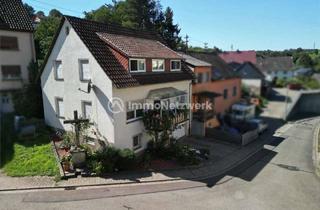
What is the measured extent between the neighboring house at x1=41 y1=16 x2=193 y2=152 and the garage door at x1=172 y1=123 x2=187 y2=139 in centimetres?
165

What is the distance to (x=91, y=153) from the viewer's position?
15.1 meters

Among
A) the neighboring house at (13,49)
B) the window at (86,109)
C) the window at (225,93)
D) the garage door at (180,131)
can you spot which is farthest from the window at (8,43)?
the window at (225,93)

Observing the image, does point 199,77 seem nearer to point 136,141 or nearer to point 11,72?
point 136,141

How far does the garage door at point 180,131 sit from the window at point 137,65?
6348 mm

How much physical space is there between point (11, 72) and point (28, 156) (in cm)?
1066

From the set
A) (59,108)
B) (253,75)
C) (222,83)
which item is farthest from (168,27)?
(59,108)

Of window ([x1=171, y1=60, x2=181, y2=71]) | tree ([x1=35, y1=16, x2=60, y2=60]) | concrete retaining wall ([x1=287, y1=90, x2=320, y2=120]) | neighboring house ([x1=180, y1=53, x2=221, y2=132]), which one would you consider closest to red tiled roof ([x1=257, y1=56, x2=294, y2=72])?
window ([x1=171, y1=60, x2=181, y2=71])

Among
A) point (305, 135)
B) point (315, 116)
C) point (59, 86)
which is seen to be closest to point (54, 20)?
point (59, 86)

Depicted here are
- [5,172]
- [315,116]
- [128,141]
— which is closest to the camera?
[5,172]

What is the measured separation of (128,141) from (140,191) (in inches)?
160

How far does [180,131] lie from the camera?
21.9 metres

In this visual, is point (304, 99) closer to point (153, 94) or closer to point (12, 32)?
point (153, 94)

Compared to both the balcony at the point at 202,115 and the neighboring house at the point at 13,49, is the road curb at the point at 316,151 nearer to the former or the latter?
the balcony at the point at 202,115

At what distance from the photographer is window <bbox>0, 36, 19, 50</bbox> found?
2134cm
